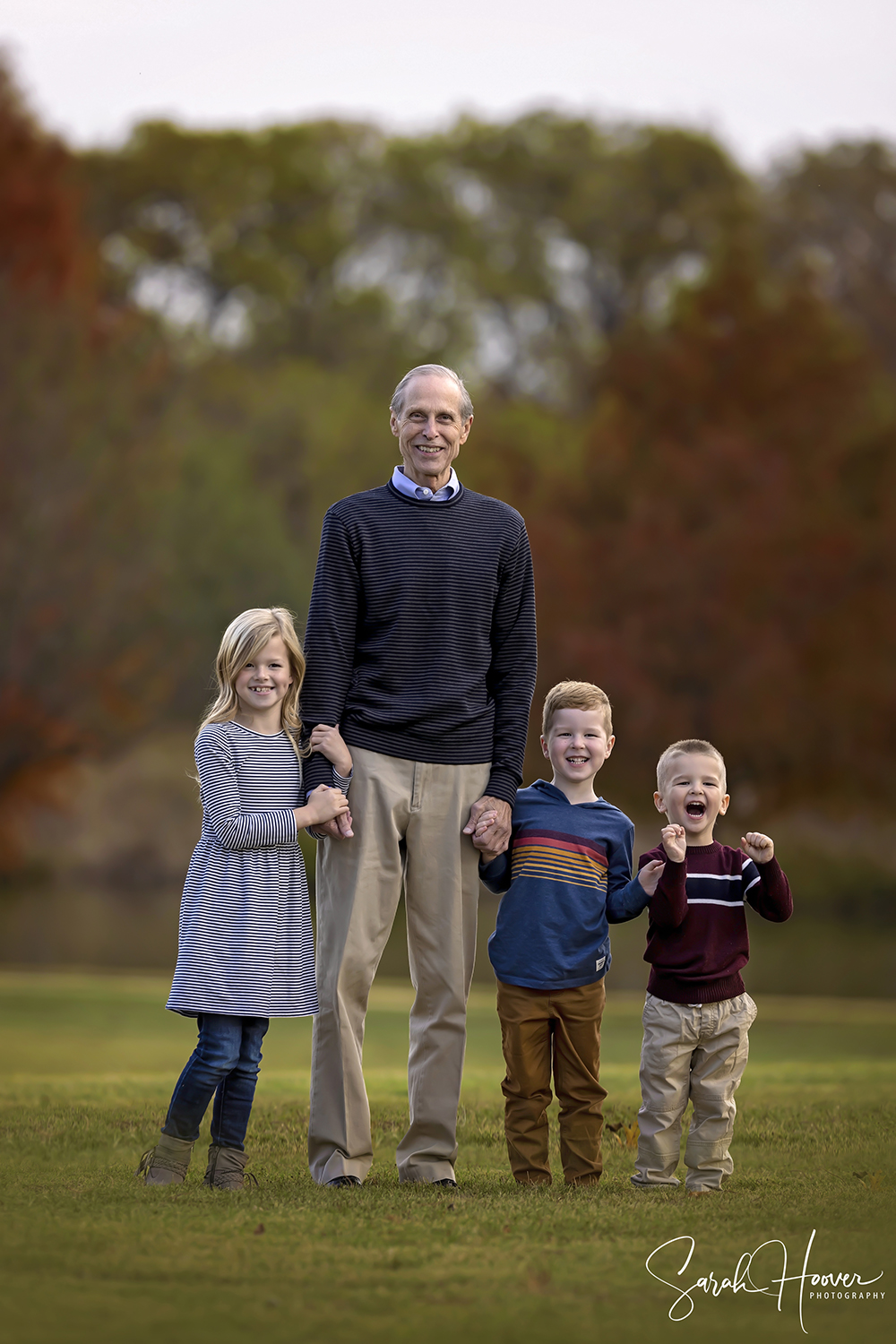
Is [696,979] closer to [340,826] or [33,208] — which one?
[340,826]

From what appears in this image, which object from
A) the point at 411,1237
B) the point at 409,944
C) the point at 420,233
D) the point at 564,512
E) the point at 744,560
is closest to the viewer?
the point at 411,1237

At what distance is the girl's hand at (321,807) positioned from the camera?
3457 millimetres

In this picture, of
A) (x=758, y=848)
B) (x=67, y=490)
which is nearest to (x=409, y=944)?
(x=758, y=848)

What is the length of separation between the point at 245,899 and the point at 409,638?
730mm

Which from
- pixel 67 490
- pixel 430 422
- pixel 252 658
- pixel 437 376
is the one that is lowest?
pixel 252 658

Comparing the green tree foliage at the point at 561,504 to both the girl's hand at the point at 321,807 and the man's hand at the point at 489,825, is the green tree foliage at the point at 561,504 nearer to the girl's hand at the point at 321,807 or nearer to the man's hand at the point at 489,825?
the man's hand at the point at 489,825

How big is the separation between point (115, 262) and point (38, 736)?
54.7 ft

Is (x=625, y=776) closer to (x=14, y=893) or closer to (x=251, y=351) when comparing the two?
(x=14, y=893)

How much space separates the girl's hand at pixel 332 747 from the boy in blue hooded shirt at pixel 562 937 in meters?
0.44

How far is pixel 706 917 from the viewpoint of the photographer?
3.64 m

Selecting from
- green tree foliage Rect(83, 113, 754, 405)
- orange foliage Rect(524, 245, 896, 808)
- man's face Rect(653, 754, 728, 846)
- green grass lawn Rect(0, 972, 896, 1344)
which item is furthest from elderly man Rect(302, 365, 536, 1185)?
green tree foliage Rect(83, 113, 754, 405)

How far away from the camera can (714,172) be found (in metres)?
33.4

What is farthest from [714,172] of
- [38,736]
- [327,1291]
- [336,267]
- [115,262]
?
[327,1291]

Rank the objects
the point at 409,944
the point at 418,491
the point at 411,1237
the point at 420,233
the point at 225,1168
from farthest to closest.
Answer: the point at 420,233
the point at 418,491
the point at 409,944
the point at 225,1168
the point at 411,1237
